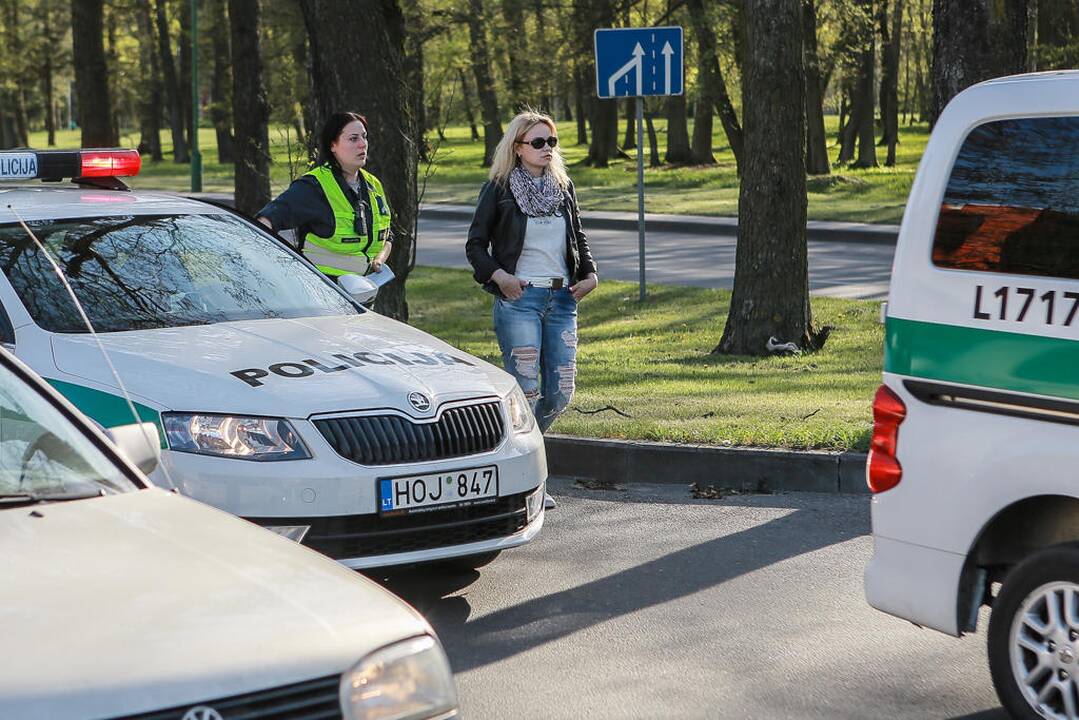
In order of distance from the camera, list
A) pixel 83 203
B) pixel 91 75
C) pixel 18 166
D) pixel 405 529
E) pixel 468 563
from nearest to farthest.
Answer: pixel 405 529 < pixel 468 563 < pixel 83 203 < pixel 18 166 < pixel 91 75

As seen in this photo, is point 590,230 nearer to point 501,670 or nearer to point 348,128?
point 348,128

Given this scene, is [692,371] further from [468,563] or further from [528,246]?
[468,563]

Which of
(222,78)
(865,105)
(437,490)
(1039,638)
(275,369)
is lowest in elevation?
(1039,638)

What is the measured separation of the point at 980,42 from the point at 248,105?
15.6 meters

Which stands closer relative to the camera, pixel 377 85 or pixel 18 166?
pixel 18 166

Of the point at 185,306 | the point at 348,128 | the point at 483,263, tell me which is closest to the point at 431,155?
the point at 348,128

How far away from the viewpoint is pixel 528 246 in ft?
25.1

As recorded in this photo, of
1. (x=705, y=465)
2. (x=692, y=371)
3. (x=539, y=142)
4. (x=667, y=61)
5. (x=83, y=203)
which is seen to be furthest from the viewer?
(x=667, y=61)

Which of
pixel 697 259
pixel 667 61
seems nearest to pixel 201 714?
pixel 667 61

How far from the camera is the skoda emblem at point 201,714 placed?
107 inches

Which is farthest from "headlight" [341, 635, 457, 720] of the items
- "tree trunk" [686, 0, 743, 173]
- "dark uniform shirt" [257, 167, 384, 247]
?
"tree trunk" [686, 0, 743, 173]

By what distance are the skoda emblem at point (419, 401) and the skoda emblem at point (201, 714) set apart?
3083 millimetres

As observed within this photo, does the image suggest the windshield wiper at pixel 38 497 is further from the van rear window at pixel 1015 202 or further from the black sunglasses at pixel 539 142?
the black sunglasses at pixel 539 142

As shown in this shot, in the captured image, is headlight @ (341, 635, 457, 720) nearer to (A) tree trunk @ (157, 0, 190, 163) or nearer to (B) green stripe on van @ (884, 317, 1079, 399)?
(B) green stripe on van @ (884, 317, 1079, 399)
